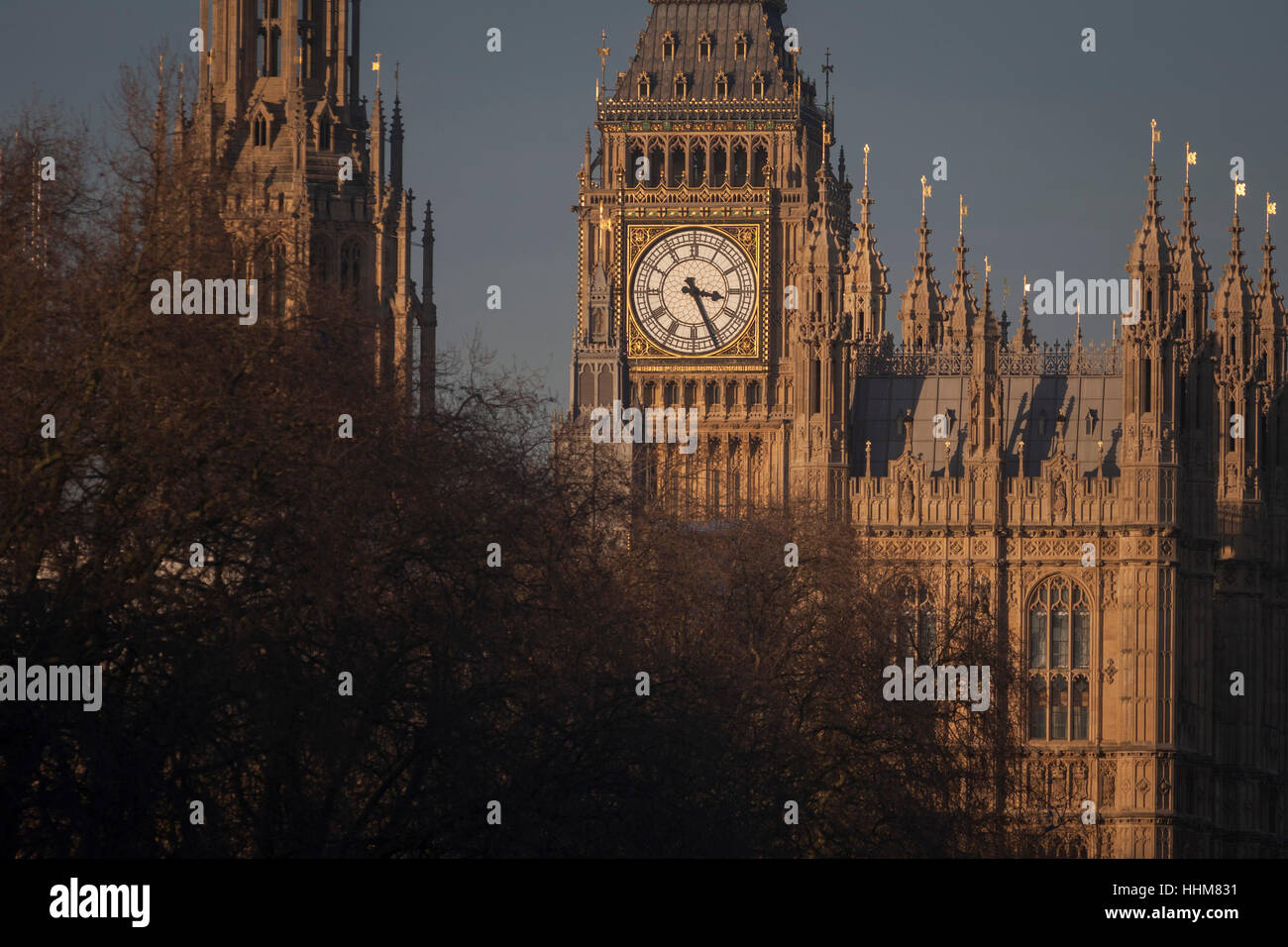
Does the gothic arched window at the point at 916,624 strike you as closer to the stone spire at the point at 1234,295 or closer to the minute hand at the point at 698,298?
the stone spire at the point at 1234,295

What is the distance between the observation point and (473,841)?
64.1 metres

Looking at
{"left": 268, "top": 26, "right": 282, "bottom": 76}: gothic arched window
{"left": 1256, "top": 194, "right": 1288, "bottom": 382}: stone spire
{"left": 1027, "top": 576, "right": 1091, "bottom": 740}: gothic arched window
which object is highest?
{"left": 268, "top": 26, "right": 282, "bottom": 76}: gothic arched window

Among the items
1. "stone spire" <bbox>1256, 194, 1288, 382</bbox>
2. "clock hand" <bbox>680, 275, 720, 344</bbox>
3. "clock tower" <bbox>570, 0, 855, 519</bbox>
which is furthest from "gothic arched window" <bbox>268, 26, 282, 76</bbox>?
"stone spire" <bbox>1256, 194, 1288, 382</bbox>

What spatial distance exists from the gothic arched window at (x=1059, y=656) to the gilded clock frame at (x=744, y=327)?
43.9 meters

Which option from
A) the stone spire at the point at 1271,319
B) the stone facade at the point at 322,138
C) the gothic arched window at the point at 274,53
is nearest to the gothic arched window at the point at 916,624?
the stone spire at the point at 1271,319

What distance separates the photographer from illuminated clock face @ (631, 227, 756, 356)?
160 m

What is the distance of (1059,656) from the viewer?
116m

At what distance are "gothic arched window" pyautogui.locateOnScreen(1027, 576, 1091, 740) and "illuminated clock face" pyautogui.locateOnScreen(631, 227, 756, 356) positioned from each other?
44707mm

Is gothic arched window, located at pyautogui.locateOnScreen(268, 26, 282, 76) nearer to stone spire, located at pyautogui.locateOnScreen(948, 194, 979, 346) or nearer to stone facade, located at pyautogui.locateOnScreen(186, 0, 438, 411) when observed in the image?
stone facade, located at pyautogui.locateOnScreen(186, 0, 438, 411)

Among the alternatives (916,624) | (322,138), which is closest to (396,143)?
(322,138)

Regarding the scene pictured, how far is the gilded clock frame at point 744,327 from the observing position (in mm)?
159250

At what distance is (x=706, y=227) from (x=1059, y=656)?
1903 inches

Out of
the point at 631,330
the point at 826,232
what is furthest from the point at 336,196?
the point at 826,232
